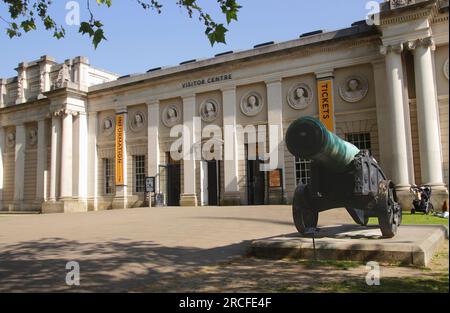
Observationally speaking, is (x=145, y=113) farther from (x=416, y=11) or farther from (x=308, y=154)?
(x=308, y=154)

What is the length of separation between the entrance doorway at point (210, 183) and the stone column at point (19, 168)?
51.3ft

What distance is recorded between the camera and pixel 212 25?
5.77 metres

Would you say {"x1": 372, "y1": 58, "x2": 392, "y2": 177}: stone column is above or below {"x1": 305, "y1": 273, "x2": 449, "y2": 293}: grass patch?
above

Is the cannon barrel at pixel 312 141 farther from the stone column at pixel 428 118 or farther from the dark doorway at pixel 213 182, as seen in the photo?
the dark doorway at pixel 213 182

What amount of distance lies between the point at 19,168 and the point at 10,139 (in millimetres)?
2955

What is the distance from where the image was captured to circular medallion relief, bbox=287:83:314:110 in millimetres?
20375

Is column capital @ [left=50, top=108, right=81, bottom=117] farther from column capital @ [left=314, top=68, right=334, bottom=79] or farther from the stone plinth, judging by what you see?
Result: the stone plinth

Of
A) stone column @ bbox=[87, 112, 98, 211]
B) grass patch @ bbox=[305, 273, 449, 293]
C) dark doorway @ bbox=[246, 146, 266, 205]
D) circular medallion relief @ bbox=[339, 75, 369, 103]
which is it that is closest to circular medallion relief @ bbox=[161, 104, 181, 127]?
dark doorway @ bbox=[246, 146, 266, 205]

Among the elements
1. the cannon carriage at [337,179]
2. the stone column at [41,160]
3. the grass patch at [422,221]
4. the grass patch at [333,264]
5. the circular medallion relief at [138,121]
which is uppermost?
the circular medallion relief at [138,121]

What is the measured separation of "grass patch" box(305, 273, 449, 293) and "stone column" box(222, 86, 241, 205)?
16516 mm

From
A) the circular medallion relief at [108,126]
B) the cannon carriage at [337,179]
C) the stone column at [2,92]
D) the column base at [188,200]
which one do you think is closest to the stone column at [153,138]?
the column base at [188,200]

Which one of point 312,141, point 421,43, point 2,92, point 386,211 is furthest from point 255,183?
point 2,92

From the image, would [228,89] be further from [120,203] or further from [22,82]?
[22,82]

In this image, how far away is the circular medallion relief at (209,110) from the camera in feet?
75.4
